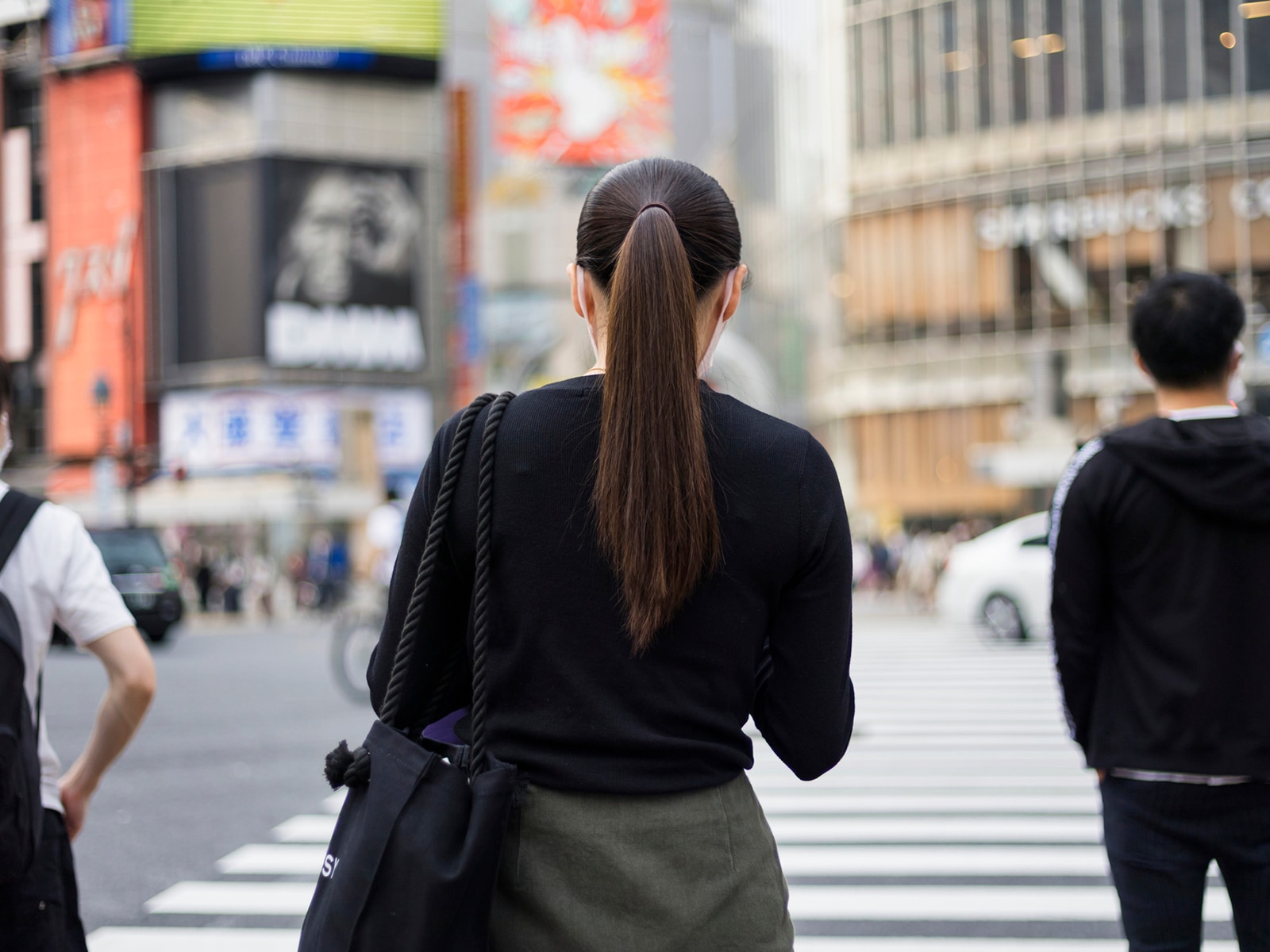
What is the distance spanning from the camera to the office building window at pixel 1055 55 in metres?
34.9

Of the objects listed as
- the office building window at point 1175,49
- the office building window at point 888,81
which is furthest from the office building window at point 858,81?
the office building window at point 1175,49

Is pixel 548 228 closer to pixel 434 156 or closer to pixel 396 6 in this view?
pixel 434 156

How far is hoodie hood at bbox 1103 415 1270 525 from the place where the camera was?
2.58m

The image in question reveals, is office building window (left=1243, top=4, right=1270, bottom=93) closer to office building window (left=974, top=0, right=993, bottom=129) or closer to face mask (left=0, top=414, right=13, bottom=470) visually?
office building window (left=974, top=0, right=993, bottom=129)

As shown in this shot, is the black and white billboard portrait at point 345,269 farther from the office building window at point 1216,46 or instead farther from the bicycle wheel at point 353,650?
the bicycle wheel at point 353,650

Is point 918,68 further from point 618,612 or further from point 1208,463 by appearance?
point 618,612

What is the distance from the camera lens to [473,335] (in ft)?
171

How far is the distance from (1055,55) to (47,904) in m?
36.3

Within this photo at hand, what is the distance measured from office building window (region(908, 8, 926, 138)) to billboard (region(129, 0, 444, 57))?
2013 cm

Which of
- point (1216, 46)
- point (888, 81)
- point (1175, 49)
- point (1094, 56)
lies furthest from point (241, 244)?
point (1216, 46)

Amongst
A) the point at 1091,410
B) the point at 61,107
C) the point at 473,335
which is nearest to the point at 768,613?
the point at 1091,410

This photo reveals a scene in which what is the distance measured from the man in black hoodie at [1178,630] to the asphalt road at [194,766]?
4.01m

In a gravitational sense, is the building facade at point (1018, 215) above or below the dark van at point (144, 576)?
above

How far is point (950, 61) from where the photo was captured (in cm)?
3656
